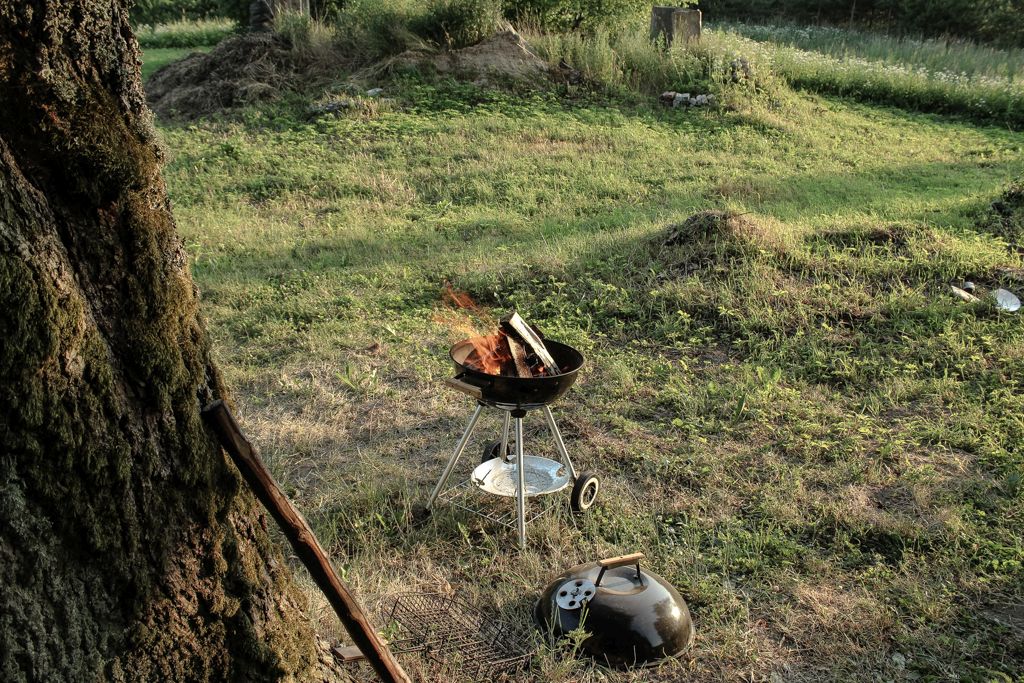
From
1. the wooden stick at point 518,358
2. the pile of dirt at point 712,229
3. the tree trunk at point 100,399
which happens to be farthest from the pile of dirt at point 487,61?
the tree trunk at point 100,399

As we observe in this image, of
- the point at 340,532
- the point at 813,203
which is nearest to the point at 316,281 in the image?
the point at 340,532

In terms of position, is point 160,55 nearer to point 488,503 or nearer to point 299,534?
point 488,503

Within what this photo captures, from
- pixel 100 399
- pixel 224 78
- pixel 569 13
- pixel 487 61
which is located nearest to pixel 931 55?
pixel 569 13

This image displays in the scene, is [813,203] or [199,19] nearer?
[813,203]

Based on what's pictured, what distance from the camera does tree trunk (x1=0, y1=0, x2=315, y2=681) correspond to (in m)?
1.95

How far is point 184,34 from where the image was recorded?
71.6 feet

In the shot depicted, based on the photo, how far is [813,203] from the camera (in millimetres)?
9398

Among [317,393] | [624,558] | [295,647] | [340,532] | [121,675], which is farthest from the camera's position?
[317,393]

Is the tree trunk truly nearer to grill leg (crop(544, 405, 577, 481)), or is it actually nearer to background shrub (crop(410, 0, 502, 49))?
grill leg (crop(544, 405, 577, 481))

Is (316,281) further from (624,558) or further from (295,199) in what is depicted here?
(624,558)

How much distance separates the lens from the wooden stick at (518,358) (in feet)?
13.1

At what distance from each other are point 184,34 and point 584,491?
21.2 metres

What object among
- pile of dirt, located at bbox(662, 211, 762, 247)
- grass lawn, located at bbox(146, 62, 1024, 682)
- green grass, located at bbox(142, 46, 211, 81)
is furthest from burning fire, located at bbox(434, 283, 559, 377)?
green grass, located at bbox(142, 46, 211, 81)

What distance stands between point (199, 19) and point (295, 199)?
61.4ft
